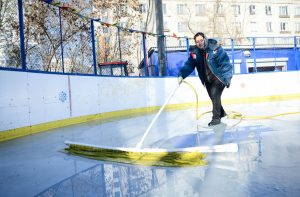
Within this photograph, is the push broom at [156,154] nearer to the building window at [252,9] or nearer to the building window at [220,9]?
the building window at [220,9]

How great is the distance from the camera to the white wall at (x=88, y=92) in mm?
5125

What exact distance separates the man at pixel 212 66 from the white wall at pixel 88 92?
9.81 ft

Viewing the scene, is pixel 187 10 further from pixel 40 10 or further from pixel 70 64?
pixel 70 64

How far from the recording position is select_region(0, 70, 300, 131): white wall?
5.12 meters

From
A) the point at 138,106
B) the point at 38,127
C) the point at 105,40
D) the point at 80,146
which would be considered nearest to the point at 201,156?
the point at 80,146

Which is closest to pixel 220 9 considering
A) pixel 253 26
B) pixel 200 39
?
pixel 253 26

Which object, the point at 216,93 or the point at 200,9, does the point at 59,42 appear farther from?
the point at 200,9

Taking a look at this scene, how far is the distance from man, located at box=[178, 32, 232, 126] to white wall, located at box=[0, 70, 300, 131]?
299 cm

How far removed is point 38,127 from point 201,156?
13.6 feet

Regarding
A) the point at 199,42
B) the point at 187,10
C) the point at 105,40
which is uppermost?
the point at 187,10

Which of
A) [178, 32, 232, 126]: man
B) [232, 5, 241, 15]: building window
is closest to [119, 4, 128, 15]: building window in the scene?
[178, 32, 232, 126]: man

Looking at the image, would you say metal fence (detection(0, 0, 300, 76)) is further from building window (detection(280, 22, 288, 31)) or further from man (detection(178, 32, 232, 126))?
building window (detection(280, 22, 288, 31))

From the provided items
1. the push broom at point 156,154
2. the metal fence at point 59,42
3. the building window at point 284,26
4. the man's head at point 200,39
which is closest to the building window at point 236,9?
the building window at point 284,26

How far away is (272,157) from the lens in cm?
266
